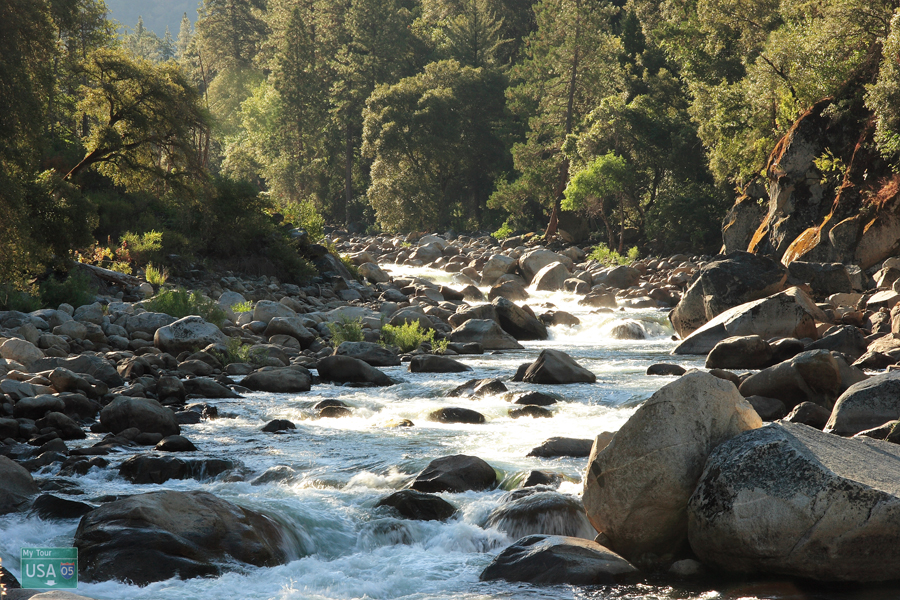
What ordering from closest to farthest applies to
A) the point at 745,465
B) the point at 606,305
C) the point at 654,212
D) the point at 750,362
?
the point at 745,465 → the point at 750,362 → the point at 606,305 → the point at 654,212

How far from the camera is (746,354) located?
41.0ft

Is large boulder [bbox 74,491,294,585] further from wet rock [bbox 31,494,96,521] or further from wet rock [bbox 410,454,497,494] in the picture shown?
→ wet rock [bbox 410,454,497,494]

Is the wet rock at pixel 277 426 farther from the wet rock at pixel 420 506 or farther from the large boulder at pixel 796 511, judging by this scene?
the large boulder at pixel 796 511

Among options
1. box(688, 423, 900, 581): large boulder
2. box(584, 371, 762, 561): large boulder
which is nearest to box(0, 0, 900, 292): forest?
box(584, 371, 762, 561): large boulder

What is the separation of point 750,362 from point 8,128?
11430mm

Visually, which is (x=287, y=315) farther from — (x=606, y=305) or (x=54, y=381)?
(x=606, y=305)

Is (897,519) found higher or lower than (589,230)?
lower

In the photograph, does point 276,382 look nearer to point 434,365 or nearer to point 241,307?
point 434,365

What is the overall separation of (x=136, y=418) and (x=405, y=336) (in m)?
7.71

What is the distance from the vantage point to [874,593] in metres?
4.72

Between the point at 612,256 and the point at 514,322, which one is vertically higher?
the point at 612,256

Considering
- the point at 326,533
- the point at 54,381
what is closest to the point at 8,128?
the point at 54,381

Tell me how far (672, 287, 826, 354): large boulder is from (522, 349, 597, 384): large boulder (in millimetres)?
3815

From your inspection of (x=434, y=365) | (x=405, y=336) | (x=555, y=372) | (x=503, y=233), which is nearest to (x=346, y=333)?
(x=405, y=336)
